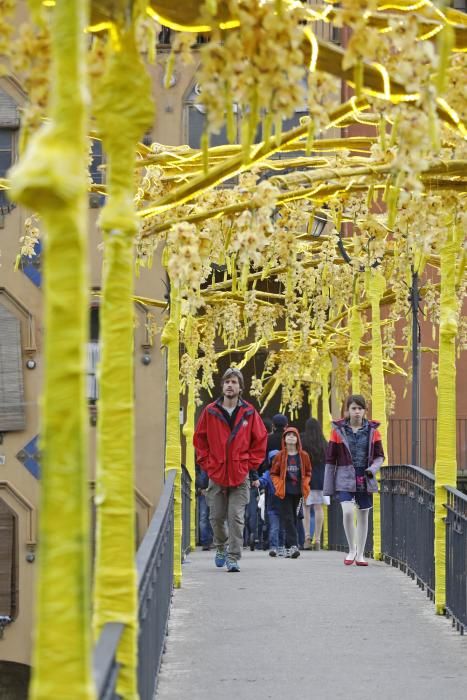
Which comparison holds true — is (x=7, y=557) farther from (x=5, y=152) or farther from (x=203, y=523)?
(x=203, y=523)

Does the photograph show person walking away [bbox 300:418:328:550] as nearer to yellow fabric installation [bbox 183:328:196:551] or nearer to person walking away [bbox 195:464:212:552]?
yellow fabric installation [bbox 183:328:196:551]

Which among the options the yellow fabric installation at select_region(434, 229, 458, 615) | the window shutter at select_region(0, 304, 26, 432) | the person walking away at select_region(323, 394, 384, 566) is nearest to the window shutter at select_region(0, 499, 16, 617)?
the window shutter at select_region(0, 304, 26, 432)

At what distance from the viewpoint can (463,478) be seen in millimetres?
29109

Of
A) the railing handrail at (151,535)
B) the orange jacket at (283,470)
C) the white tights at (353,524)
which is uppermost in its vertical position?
the railing handrail at (151,535)

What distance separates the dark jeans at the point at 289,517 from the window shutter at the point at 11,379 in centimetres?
1479

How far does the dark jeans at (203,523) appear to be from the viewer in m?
22.2

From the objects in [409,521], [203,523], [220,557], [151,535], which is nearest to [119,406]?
[151,535]

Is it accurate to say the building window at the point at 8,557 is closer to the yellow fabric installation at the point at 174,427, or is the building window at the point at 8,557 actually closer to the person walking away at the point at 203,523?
the person walking away at the point at 203,523

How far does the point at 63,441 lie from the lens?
12.1ft

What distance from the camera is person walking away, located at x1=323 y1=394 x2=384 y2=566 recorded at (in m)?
15.3

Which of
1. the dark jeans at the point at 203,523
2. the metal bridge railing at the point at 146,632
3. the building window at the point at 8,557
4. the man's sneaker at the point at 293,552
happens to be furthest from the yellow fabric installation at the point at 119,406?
the building window at the point at 8,557

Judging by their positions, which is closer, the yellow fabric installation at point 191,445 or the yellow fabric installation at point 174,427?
the yellow fabric installation at point 174,427

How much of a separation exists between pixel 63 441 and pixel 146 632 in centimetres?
338

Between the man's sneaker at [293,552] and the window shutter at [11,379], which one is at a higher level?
the window shutter at [11,379]
